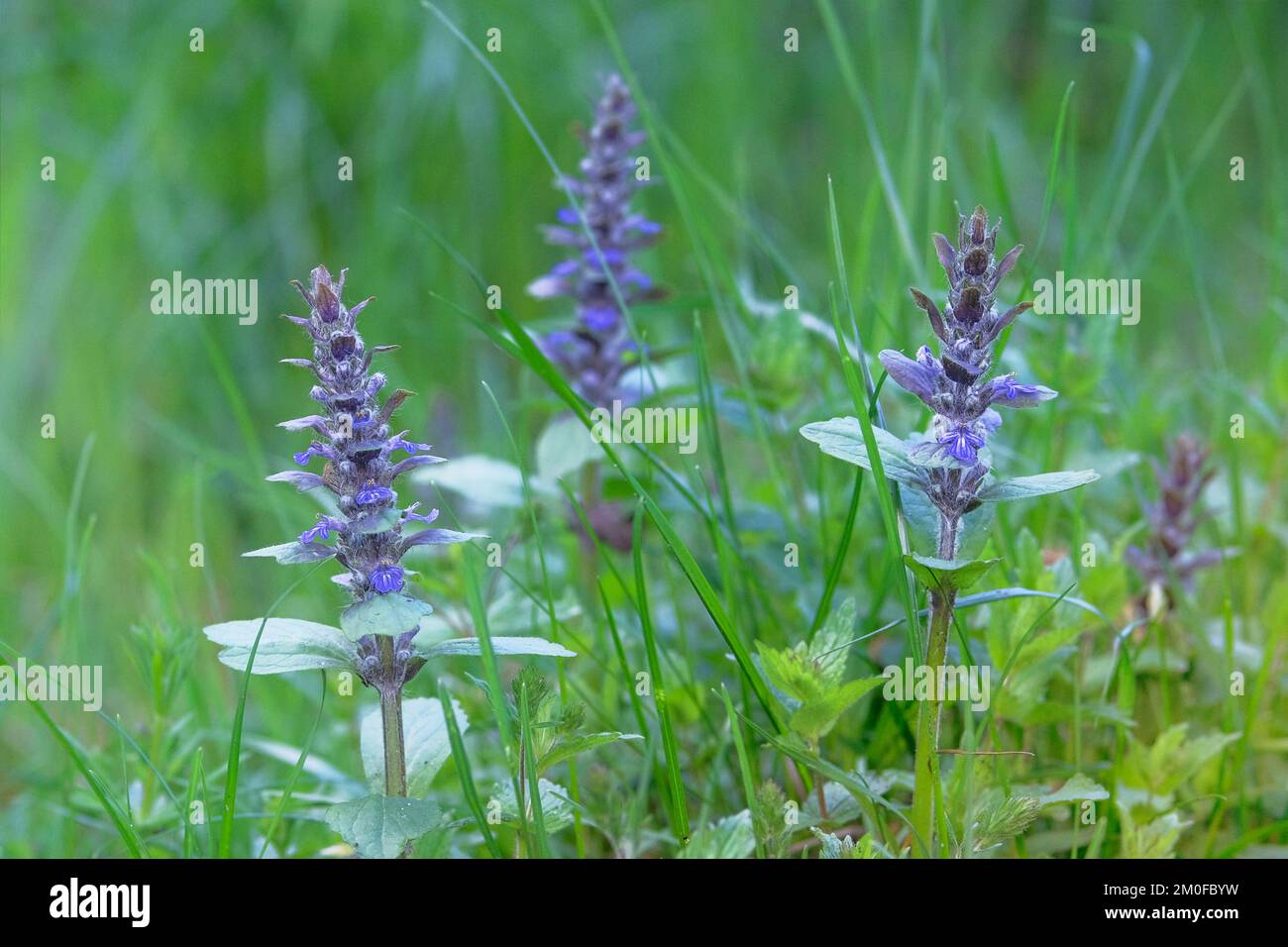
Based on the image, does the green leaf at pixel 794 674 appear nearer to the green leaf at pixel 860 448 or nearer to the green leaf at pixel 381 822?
the green leaf at pixel 860 448

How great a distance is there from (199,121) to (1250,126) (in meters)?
4.13

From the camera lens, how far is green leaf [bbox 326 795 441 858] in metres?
1.20

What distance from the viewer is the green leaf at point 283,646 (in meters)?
1.23

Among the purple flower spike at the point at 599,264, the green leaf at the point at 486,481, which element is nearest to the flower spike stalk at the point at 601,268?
the purple flower spike at the point at 599,264

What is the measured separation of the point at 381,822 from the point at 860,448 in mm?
643

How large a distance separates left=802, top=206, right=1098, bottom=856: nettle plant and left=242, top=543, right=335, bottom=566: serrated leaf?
1.74ft

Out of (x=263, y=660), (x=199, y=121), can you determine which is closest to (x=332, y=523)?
(x=263, y=660)

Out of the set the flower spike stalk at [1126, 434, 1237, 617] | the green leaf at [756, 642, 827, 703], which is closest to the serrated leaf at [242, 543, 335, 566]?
the green leaf at [756, 642, 827, 703]

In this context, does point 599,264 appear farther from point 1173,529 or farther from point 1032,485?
point 1173,529

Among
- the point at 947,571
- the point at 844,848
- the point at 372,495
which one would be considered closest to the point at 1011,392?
the point at 947,571

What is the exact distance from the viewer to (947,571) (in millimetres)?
1239

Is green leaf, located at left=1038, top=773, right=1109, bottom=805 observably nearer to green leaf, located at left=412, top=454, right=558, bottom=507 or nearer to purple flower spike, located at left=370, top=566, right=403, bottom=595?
purple flower spike, located at left=370, top=566, right=403, bottom=595

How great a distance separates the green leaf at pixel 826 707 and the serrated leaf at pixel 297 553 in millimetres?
563

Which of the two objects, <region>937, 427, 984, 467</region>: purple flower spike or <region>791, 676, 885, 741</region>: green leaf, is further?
<region>791, 676, 885, 741</region>: green leaf
